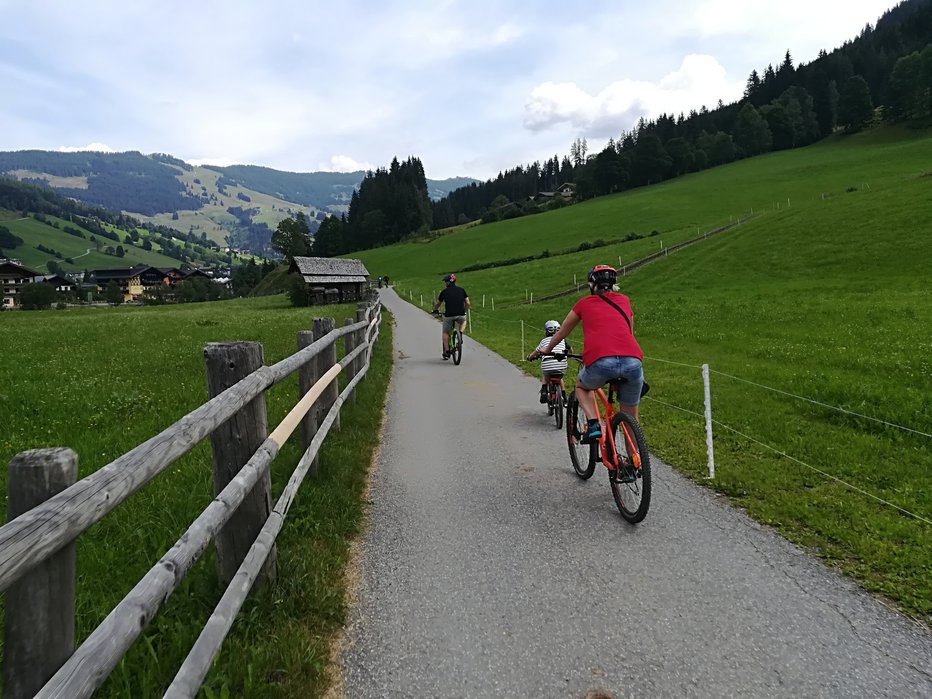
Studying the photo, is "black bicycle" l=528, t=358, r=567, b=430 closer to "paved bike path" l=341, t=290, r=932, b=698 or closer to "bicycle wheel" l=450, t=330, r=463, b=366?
"paved bike path" l=341, t=290, r=932, b=698

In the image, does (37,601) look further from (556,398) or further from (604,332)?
(556,398)

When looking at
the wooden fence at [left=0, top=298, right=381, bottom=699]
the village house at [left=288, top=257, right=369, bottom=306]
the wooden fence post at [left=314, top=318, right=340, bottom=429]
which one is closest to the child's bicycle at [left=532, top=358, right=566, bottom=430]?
the wooden fence post at [left=314, top=318, right=340, bottom=429]

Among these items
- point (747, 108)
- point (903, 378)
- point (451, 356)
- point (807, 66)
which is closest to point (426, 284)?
point (451, 356)

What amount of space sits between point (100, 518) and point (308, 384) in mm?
4325

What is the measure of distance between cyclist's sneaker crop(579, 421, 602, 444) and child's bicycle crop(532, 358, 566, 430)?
2730 millimetres

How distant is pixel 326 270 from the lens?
5494 cm

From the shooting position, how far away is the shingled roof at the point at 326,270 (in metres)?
53.0

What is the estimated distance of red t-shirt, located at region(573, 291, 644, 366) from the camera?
5.24m

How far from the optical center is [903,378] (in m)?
10.1

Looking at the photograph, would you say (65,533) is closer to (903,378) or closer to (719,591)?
(719,591)

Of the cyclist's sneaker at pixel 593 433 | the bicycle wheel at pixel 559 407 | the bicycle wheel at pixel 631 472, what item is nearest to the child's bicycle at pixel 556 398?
the bicycle wheel at pixel 559 407

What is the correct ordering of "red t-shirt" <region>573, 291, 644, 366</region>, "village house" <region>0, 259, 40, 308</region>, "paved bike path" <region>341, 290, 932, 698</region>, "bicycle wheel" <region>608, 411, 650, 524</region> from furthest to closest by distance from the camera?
"village house" <region>0, 259, 40, 308</region>
"red t-shirt" <region>573, 291, 644, 366</region>
"bicycle wheel" <region>608, 411, 650, 524</region>
"paved bike path" <region>341, 290, 932, 698</region>

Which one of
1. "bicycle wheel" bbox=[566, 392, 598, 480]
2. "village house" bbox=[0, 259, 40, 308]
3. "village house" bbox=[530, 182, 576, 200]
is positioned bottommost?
"bicycle wheel" bbox=[566, 392, 598, 480]

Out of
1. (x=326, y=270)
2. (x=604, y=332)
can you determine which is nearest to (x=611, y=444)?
(x=604, y=332)
